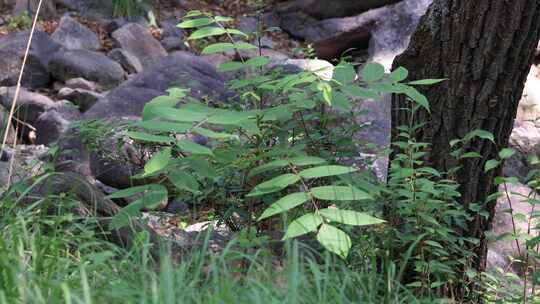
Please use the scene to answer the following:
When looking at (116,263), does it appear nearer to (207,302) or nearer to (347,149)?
(207,302)

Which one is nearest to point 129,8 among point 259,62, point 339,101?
point 259,62

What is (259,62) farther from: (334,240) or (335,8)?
(335,8)

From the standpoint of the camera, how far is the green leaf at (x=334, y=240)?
2.29 metres

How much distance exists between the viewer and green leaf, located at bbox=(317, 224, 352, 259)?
7.52 feet

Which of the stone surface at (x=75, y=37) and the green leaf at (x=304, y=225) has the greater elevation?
the stone surface at (x=75, y=37)

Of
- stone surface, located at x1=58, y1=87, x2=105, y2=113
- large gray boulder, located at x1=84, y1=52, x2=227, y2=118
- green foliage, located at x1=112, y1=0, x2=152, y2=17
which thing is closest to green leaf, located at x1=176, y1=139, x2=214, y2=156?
large gray boulder, located at x1=84, y1=52, x2=227, y2=118

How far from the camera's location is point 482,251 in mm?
3820

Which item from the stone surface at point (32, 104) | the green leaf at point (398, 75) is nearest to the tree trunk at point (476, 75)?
the green leaf at point (398, 75)

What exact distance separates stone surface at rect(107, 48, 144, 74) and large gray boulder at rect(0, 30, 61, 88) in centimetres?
79

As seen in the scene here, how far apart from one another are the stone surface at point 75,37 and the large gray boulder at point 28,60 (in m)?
0.58

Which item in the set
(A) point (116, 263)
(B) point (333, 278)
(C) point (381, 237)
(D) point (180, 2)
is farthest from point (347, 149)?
(D) point (180, 2)

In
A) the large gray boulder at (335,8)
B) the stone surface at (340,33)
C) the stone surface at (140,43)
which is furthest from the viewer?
the large gray boulder at (335,8)

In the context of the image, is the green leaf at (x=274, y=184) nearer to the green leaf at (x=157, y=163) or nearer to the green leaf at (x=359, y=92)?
the green leaf at (x=157, y=163)

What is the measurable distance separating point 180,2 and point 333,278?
1163 centimetres
